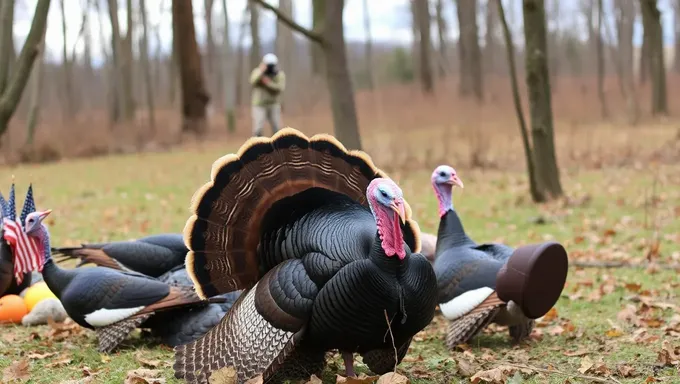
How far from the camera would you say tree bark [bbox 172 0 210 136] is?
20391 mm

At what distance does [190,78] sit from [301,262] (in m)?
17.9

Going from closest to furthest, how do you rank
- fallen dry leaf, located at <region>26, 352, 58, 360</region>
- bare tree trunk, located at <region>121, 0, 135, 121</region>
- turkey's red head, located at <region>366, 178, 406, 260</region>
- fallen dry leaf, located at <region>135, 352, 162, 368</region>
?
turkey's red head, located at <region>366, 178, 406, 260</region> < fallen dry leaf, located at <region>135, 352, 162, 368</region> < fallen dry leaf, located at <region>26, 352, 58, 360</region> < bare tree trunk, located at <region>121, 0, 135, 121</region>

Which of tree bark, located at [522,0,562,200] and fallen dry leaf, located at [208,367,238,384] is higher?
tree bark, located at [522,0,562,200]

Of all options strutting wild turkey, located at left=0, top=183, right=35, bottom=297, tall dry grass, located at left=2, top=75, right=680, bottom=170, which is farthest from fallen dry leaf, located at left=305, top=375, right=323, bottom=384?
tall dry grass, located at left=2, top=75, right=680, bottom=170

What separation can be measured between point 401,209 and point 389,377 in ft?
2.65

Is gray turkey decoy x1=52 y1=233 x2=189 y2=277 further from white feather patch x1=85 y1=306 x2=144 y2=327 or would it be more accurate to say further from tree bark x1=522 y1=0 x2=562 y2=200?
tree bark x1=522 y1=0 x2=562 y2=200

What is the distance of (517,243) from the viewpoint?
309 inches

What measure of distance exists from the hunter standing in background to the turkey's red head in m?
11.2

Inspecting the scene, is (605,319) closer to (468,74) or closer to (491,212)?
(491,212)

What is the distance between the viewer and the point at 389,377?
11.8ft

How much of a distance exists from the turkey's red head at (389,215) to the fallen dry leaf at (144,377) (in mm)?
1361

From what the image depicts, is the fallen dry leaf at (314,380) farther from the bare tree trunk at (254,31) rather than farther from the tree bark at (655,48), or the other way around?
the bare tree trunk at (254,31)

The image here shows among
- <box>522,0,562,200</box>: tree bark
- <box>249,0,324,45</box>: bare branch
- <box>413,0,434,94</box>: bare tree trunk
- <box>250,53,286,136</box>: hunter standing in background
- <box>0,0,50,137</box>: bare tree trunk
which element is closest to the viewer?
<box>0,0,50,137</box>: bare tree trunk

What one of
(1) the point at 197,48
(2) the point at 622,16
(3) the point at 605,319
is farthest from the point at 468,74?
(3) the point at 605,319
